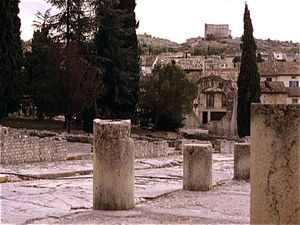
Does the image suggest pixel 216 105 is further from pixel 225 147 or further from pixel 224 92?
pixel 225 147

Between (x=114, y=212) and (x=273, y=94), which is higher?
(x=273, y=94)

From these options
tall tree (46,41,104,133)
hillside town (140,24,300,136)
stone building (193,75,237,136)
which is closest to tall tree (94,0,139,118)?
tall tree (46,41,104,133)

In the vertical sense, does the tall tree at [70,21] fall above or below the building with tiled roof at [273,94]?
above

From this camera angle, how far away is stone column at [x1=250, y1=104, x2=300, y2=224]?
5.20 metres

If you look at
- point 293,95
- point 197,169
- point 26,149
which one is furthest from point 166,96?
point 197,169

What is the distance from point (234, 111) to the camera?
4525cm

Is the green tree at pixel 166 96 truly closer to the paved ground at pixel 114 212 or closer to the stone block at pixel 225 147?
the stone block at pixel 225 147

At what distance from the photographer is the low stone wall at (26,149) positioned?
44.3 feet

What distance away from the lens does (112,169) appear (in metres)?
7.07

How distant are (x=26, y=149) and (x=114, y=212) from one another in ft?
26.5

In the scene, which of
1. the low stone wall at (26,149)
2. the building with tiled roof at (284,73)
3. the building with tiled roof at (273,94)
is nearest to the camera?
the low stone wall at (26,149)

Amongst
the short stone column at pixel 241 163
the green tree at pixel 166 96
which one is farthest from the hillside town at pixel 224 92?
the short stone column at pixel 241 163

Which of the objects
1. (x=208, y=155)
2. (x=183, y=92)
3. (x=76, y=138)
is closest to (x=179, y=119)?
(x=183, y=92)

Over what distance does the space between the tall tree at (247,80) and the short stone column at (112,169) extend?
33864mm
